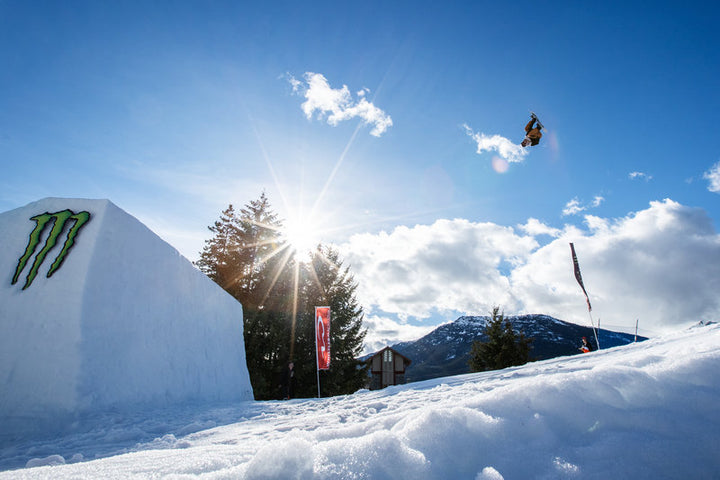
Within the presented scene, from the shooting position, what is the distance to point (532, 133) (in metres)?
9.70

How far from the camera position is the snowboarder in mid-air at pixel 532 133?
9.57 meters

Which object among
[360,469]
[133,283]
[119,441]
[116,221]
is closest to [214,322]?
[133,283]

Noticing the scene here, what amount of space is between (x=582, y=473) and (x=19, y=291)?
9284 millimetres

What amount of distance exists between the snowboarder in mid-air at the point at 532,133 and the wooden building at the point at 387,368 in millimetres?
27585

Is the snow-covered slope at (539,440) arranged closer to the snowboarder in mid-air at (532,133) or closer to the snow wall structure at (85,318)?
the snow wall structure at (85,318)

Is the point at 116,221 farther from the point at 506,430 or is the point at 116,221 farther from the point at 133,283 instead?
the point at 506,430

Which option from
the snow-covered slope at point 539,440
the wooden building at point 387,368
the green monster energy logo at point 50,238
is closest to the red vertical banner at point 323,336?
the green monster energy logo at point 50,238

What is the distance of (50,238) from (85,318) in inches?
78.5

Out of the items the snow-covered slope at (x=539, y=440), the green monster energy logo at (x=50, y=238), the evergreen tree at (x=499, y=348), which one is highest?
the green monster energy logo at (x=50, y=238)

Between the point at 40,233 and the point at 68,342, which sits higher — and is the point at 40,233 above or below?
above

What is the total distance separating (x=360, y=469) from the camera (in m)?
1.23

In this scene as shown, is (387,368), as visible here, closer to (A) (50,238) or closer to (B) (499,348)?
(B) (499,348)

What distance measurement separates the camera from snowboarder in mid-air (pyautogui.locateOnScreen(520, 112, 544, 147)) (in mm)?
9570

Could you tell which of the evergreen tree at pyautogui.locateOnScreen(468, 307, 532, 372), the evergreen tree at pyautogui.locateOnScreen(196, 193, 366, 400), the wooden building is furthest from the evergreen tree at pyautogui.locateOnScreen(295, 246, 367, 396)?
the wooden building
